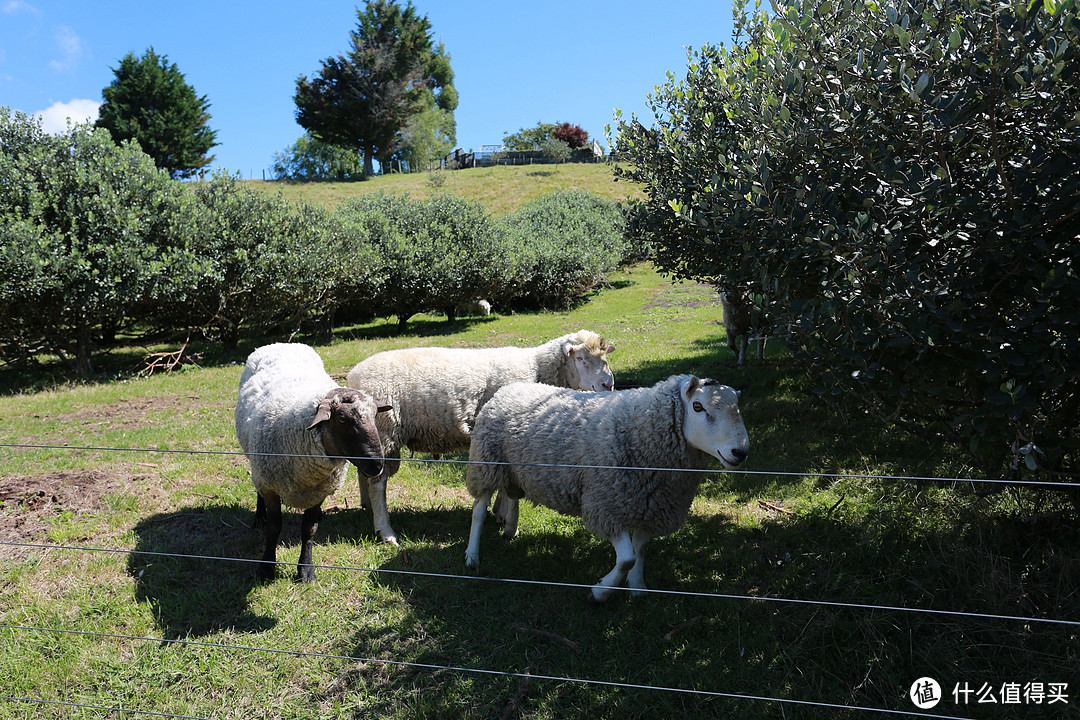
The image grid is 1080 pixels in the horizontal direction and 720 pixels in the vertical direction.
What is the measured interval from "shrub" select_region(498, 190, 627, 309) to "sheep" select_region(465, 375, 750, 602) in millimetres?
15944

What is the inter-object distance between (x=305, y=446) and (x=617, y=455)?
2.41 m

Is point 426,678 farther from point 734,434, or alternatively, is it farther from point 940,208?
point 940,208

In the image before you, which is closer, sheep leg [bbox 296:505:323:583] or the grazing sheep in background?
sheep leg [bbox 296:505:323:583]

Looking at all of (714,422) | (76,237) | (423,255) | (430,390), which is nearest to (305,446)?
(430,390)

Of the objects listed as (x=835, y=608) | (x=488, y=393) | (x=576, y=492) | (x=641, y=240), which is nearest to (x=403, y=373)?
(x=488, y=393)

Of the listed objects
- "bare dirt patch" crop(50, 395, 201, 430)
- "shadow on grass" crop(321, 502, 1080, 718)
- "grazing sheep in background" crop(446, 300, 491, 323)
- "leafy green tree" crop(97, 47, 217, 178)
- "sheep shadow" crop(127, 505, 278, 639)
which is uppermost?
"leafy green tree" crop(97, 47, 217, 178)

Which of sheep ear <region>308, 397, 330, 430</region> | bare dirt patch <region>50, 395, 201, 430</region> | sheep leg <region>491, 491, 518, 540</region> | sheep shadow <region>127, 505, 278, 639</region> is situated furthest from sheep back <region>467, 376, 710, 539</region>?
bare dirt patch <region>50, 395, 201, 430</region>

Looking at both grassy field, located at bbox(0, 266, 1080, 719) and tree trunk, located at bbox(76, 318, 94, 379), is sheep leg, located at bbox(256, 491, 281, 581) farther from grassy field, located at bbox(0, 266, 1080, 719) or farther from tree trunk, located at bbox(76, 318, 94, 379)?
tree trunk, located at bbox(76, 318, 94, 379)

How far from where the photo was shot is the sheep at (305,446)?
177 inches

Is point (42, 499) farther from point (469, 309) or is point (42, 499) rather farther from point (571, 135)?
point (571, 135)

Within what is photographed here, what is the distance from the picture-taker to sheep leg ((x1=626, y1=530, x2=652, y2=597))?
4406 mm

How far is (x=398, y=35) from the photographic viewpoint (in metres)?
56.2

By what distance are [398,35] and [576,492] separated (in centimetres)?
6153

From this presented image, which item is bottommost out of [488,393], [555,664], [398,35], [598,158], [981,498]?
[555,664]
